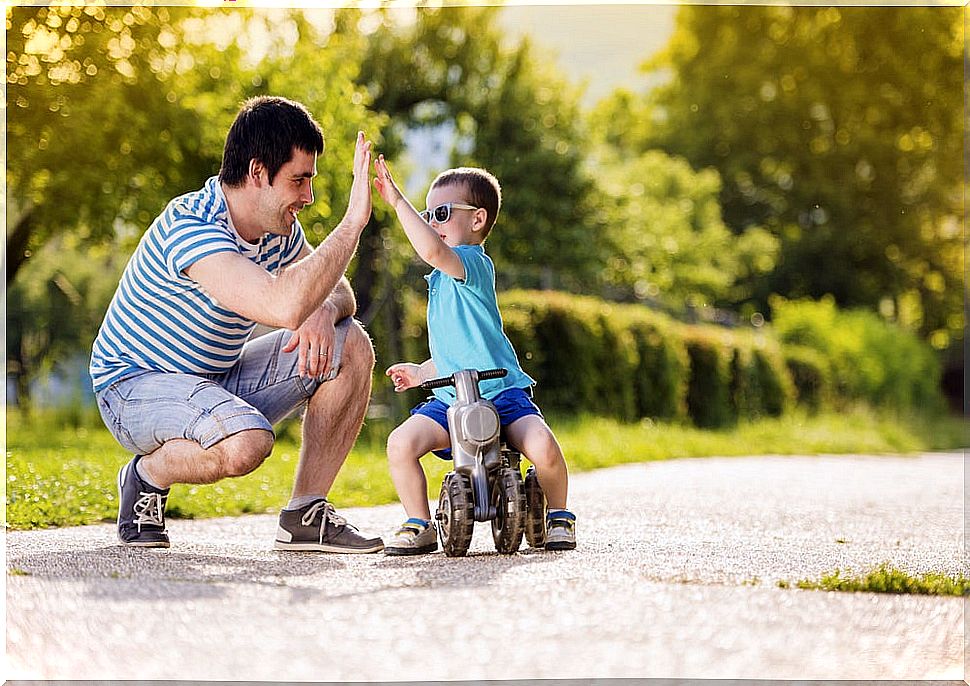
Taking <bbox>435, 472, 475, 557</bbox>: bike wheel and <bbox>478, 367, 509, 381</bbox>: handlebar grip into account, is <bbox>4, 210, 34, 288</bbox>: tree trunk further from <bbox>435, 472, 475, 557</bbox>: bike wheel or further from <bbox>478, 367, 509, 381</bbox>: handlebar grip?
<bbox>435, 472, 475, 557</bbox>: bike wheel

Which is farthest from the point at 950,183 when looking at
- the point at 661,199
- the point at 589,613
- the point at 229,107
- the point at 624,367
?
the point at 589,613

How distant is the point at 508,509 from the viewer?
10.4 ft

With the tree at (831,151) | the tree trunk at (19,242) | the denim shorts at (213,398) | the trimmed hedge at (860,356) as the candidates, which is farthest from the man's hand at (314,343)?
the tree at (831,151)

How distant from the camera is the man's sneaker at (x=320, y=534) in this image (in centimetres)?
338

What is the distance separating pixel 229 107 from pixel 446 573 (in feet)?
20.7

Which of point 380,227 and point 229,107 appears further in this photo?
point 380,227

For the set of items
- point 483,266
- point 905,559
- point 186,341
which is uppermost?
point 483,266

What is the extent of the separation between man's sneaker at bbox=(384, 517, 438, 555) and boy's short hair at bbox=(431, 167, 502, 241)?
87cm

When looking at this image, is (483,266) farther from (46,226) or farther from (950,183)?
(950,183)

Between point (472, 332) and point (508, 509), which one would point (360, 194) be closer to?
point (472, 332)

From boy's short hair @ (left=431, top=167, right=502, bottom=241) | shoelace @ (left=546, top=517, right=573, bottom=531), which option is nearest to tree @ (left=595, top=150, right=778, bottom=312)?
boy's short hair @ (left=431, top=167, right=502, bottom=241)

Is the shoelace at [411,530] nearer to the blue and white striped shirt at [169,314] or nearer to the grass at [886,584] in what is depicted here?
the blue and white striped shirt at [169,314]

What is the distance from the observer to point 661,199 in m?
22.0

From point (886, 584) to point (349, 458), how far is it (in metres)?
4.27
